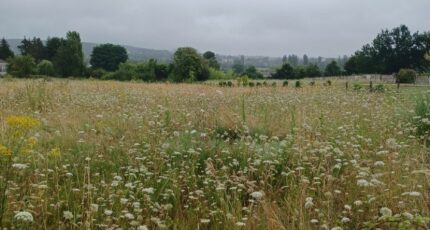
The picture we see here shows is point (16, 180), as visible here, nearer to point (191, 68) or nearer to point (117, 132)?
point (117, 132)

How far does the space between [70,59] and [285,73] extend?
33.1 meters

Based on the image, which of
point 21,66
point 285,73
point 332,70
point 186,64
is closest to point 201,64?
point 186,64

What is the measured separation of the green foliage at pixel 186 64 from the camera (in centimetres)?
5669

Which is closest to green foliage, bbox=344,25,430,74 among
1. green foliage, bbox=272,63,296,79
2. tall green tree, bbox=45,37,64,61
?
green foliage, bbox=272,63,296,79

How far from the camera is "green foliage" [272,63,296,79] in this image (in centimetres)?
6894

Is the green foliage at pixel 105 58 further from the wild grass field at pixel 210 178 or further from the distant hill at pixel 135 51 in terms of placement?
the wild grass field at pixel 210 178

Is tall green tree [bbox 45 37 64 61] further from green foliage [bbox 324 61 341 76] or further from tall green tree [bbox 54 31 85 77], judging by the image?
green foliage [bbox 324 61 341 76]

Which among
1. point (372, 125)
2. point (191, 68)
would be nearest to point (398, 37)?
point (191, 68)

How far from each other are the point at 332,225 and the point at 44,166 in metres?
2.86

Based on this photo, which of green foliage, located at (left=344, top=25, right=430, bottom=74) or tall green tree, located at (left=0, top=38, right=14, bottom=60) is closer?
green foliage, located at (left=344, top=25, right=430, bottom=74)

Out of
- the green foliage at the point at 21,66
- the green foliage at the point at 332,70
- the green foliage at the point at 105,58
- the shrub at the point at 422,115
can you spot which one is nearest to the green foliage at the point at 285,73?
the green foliage at the point at 332,70

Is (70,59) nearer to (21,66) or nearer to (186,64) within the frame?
(21,66)

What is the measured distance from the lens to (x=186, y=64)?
5722cm

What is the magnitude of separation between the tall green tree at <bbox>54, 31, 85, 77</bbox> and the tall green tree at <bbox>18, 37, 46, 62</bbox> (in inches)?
834
